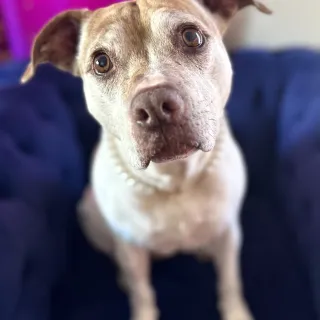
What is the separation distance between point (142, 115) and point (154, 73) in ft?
0.34

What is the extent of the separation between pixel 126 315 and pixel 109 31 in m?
0.92

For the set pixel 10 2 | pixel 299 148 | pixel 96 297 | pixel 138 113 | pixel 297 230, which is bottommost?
pixel 96 297

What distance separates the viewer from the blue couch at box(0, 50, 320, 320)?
1.69 m

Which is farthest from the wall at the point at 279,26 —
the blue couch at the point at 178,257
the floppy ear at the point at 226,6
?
the floppy ear at the point at 226,6

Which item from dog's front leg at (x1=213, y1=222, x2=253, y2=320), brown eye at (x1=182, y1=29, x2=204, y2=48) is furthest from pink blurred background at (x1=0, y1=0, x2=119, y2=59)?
dog's front leg at (x1=213, y1=222, x2=253, y2=320)

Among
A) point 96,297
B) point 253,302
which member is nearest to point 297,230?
point 253,302

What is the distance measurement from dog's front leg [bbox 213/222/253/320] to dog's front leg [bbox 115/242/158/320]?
21 centimetres

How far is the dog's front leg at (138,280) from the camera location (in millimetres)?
1698

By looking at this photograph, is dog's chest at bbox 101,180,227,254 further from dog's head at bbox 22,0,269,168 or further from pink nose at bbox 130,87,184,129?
pink nose at bbox 130,87,184,129

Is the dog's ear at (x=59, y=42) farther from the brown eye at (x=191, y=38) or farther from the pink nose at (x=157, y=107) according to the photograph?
the pink nose at (x=157, y=107)

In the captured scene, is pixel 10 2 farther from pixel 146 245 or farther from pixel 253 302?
pixel 253 302

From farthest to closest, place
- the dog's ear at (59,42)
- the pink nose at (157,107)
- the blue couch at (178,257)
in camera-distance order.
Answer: the blue couch at (178,257)
the dog's ear at (59,42)
the pink nose at (157,107)

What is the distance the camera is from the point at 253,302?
5.91 ft

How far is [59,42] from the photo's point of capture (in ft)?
4.98
